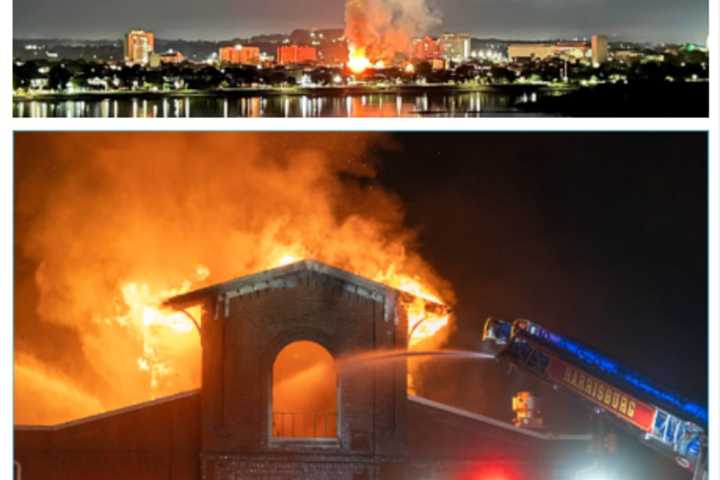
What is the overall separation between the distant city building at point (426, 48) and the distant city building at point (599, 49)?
2.82 ft

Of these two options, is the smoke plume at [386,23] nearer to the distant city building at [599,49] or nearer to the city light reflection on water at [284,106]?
the city light reflection on water at [284,106]

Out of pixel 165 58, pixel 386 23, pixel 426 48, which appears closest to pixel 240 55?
pixel 165 58

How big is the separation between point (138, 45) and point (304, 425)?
2.34 m

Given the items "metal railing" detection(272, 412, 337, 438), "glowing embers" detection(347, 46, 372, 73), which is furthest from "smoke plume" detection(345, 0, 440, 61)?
"metal railing" detection(272, 412, 337, 438)

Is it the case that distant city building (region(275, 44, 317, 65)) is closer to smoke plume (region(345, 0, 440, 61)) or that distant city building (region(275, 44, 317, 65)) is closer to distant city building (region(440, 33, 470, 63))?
smoke plume (region(345, 0, 440, 61))

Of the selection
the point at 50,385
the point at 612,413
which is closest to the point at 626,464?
the point at 612,413

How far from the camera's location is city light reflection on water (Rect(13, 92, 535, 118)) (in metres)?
7.34

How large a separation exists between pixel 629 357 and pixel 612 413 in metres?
0.54

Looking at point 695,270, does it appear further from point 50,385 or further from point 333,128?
point 50,385

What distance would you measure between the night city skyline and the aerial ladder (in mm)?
1712

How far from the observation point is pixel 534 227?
7.33 metres

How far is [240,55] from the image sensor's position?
7.45 m

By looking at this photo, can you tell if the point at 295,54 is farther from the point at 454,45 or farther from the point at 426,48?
the point at 454,45

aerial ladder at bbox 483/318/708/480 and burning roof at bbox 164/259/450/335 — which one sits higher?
burning roof at bbox 164/259/450/335
